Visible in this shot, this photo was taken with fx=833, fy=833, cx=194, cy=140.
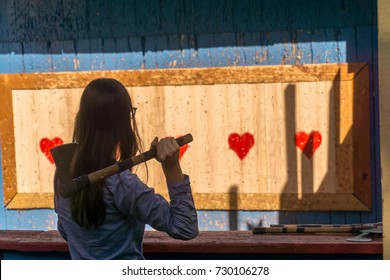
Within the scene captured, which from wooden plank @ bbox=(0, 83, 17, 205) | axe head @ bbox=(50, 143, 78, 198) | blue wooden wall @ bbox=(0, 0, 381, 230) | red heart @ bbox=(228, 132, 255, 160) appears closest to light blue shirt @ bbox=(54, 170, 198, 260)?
axe head @ bbox=(50, 143, 78, 198)

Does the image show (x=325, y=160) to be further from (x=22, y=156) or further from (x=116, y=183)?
(x=116, y=183)

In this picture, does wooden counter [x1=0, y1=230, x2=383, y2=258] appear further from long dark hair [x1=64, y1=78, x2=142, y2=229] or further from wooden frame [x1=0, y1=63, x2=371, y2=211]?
long dark hair [x1=64, y1=78, x2=142, y2=229]

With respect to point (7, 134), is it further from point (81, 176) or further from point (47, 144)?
point (81, 176)

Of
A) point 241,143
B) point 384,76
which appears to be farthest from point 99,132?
point 241,143

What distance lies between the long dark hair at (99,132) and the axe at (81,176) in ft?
0.11

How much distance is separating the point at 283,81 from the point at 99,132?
533 centimetres

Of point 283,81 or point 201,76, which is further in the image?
point 201,76

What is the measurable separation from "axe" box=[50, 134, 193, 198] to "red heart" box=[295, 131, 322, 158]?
513 centimetres

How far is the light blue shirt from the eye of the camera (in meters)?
3.51

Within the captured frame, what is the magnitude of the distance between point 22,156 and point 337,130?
11.4 ft

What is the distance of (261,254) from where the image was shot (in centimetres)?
605

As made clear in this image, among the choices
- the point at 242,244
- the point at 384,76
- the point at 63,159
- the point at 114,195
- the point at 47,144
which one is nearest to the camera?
the point at 114,195

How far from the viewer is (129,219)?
3605 mm

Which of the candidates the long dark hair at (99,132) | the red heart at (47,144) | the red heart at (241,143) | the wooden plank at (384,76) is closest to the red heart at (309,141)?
the red heart at (241,143)
